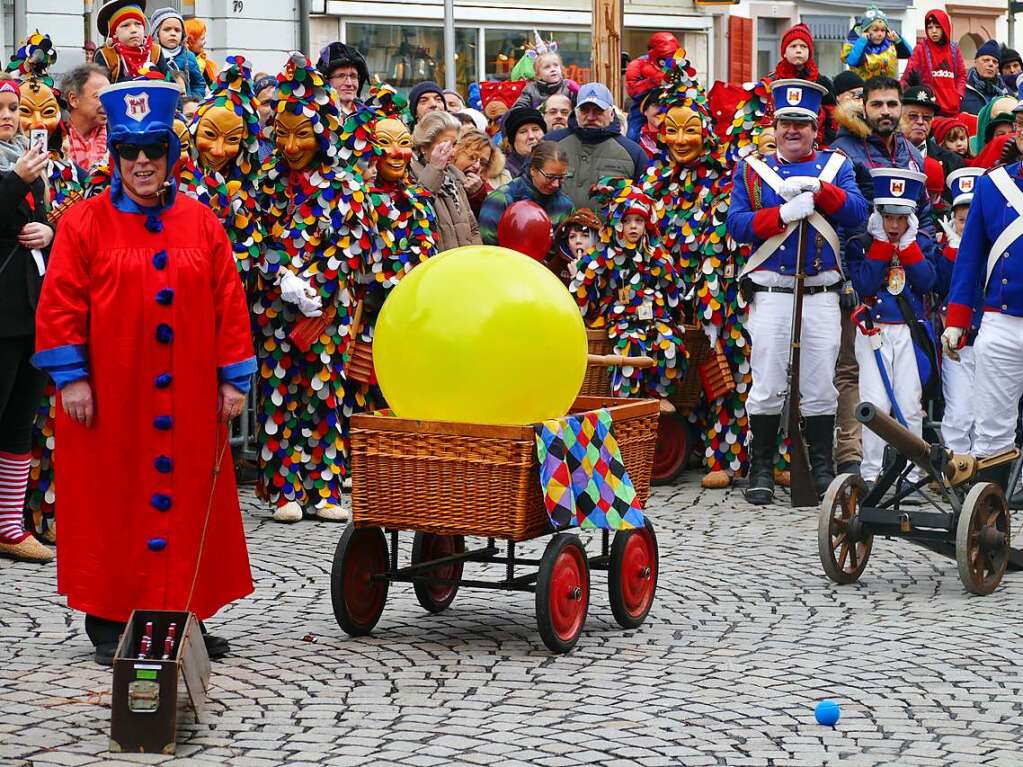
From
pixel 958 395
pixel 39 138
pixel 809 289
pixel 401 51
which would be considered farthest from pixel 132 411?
pixel 401 51

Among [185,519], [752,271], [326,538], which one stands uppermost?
[752,271]

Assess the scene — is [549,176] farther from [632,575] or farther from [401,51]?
[401,51]

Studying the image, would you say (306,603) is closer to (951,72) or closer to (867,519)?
(867,519)

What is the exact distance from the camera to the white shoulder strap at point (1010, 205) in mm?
9266

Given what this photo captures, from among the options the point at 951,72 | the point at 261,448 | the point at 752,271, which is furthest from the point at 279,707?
the point at 951,72

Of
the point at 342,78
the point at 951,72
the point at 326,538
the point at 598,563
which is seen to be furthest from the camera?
the point at 951,72

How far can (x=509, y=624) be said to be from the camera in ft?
25.3

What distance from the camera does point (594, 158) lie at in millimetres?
12844

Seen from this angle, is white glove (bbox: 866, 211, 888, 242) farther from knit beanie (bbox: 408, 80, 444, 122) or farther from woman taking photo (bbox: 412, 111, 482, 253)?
knit beanie (bbox: 408, 80, 444, 122)

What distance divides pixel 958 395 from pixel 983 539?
3.22m

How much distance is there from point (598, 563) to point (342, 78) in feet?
17.0

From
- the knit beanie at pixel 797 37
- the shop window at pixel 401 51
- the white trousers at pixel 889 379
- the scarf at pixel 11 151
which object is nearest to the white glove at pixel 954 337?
the white trousers at pixel 889 379

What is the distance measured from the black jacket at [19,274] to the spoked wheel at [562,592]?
Result: 2995mm

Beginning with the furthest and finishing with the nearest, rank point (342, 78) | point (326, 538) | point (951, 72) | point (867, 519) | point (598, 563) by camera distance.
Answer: point (951, 72)
point (342, 78)
point (326, 538)
point (867, 519)
point (598, 563)
